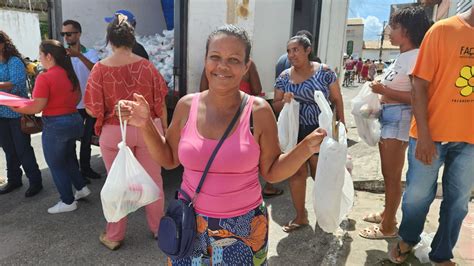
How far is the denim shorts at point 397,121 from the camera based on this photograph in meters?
2.86

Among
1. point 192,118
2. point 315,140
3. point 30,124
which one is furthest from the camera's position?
point 30,124

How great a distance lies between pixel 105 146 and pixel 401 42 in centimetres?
247

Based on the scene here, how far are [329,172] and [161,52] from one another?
3.48 meters

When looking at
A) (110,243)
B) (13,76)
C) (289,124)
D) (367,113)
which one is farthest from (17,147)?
(367,113)

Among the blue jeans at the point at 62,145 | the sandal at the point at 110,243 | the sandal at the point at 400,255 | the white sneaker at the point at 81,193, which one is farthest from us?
the white sneaker at the point at 81,193

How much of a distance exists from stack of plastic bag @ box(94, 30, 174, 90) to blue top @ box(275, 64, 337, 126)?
164 centimetres

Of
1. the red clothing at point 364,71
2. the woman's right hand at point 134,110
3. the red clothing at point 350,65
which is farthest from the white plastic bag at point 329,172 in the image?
the red clothing at point 364,71

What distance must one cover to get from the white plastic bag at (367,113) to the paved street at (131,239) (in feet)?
2.81

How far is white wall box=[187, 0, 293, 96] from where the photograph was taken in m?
3.61

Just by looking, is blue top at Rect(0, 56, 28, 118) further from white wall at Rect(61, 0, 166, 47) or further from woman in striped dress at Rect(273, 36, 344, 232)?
woman in striped dress at Rect(273, 36, 344, 232)

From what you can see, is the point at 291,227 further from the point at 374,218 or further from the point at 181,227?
the point at 181,227

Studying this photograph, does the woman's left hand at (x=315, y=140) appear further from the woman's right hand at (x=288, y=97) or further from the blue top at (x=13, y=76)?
the blue top at (x=13, y=76)

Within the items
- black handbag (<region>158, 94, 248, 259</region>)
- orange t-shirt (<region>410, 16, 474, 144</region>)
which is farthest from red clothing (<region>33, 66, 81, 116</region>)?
orange t-shirt (<region>410, 16, 474, 144</region>)

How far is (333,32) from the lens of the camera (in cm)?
602
